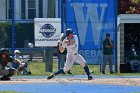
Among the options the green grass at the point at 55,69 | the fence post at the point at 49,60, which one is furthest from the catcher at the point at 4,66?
the fence post at the point at 49,60

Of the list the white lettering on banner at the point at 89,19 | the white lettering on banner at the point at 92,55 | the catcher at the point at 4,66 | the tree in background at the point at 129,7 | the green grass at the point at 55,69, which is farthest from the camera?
the tree in background at the point at 129,7

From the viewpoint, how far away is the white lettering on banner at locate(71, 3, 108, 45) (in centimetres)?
2588

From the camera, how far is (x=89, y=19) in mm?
25906

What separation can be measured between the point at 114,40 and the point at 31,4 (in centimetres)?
660

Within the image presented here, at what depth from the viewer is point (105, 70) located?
2552 centimetres

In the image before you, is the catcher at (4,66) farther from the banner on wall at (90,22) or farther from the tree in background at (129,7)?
the tree in background at (129,7)

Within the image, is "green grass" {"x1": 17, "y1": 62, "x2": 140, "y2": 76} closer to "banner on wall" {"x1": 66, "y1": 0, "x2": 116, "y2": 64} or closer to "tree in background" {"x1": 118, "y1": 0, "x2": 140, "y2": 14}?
"banner on wall" {"x1": 66, "y1": 0, "x2": 116, "y2": 64}

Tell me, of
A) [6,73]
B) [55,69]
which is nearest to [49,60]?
[55,69]

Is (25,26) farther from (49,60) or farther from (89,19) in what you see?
(89,19)

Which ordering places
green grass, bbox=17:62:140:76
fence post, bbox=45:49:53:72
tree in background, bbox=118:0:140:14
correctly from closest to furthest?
green grass, bbox=17:62:140:76, fence post, bbox=45:49:53:72, tree in background, bbox=118:0:140:14

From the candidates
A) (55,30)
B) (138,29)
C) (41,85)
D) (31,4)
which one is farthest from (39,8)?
(41,85)

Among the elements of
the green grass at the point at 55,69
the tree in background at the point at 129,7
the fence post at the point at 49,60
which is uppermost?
the tree in background at the point at 129,7

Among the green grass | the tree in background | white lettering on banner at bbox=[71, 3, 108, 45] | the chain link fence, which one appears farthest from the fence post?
the tree in background

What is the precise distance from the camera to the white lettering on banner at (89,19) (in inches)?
1019
